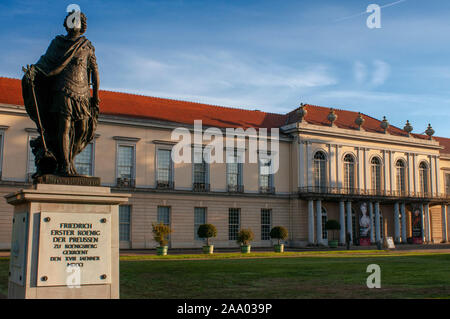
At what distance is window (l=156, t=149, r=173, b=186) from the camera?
1430 inches

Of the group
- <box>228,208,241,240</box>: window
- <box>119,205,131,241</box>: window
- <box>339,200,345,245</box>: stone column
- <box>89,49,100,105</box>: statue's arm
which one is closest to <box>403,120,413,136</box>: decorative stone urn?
<box>339,200,345,245</box>: stone column

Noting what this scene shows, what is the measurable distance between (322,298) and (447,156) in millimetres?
47241

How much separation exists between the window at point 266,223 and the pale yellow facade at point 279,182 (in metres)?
0.28

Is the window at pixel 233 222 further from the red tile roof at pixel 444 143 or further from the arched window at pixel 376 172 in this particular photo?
the red tile roof at pixel 444 143

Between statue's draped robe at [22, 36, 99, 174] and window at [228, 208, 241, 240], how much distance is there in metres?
31.8

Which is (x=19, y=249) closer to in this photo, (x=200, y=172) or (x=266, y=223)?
(x=200, y=172)

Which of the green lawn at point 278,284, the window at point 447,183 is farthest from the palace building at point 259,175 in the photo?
the green lawn at point 278,284

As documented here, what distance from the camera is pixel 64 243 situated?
21.6 feet

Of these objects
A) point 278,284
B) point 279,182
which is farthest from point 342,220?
point 278,284

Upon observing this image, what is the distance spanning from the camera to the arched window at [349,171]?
43.6m
